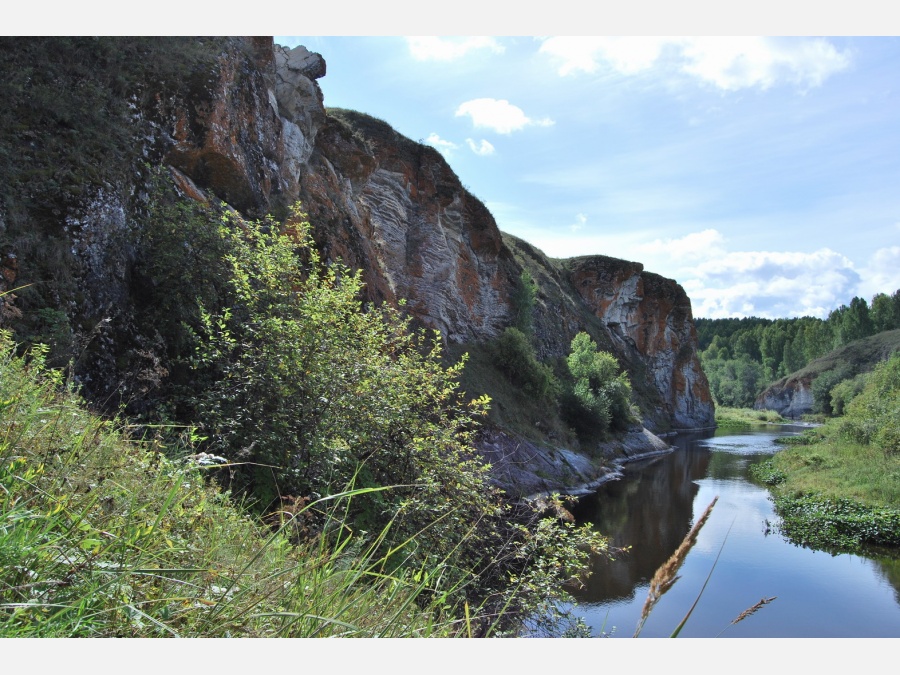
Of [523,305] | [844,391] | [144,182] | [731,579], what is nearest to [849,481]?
[731,579]

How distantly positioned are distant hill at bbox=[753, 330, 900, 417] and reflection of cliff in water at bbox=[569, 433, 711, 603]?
64.0 m

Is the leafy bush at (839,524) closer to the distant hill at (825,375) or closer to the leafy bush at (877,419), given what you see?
the leafy bush at (877,419)

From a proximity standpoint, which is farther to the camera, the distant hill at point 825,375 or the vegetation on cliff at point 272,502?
the distant hill at point 825,375

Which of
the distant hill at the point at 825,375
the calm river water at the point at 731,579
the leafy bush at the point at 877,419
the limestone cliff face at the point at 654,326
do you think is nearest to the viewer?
the calm river water at the point at 731,579

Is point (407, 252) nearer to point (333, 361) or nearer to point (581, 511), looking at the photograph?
point (581, 511)

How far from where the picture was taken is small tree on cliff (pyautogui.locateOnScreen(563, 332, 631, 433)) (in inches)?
1321

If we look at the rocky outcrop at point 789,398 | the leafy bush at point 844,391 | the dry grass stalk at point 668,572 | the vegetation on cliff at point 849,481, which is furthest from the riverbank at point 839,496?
the rocky outcrop at point 789,398

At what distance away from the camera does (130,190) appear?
8.69 m

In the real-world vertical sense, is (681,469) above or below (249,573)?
below

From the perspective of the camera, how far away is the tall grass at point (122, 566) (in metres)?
1.84

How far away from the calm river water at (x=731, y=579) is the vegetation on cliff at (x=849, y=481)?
1.14 m

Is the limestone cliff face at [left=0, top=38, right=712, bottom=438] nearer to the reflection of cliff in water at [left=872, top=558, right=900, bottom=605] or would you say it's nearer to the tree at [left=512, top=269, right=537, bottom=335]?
the tree at [left=512, top=269, right=537, bottom=335]

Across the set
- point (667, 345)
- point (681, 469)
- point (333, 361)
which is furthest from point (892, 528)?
point (667, 345)

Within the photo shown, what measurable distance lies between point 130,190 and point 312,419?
540 cm
